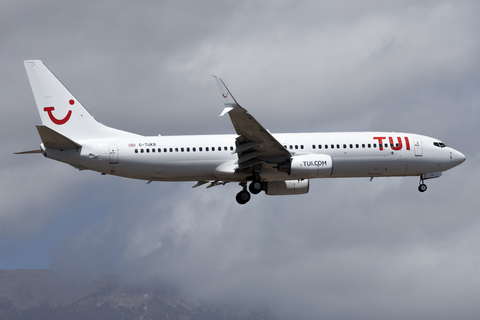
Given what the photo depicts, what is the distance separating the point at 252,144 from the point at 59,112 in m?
15.8

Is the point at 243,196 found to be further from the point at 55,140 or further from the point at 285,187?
the point at 55,140

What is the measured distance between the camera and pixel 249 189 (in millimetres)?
52344

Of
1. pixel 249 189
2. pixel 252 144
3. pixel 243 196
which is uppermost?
pixel 252 144

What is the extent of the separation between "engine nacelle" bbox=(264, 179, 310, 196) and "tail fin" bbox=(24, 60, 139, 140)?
1228 cm

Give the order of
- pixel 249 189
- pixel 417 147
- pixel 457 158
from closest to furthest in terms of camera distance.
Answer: pixel 249 189
pixel 417 147
pixel 457 158

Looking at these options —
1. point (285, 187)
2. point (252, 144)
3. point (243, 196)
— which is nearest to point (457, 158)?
point (285, 187)

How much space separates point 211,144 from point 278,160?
5.33 meters

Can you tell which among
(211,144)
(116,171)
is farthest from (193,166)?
(116,171)

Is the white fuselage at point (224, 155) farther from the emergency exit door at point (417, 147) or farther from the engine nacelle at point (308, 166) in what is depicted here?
the engine nacelle at point (308, 166)

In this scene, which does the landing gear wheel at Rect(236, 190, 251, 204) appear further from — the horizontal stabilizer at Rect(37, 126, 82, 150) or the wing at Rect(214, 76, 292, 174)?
the horizontal stabilizer at Rect(37, 126, 82, 150)

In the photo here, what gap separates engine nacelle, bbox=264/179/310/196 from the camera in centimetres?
5459

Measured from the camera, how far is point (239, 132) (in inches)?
1886

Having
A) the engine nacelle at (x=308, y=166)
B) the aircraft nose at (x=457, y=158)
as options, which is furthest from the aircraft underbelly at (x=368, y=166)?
the aircraft nose at (x=457, y=158)

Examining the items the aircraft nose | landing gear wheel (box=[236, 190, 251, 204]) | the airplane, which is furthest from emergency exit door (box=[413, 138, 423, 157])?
landing gear wheel (box=[236, 190, 251, 204])
